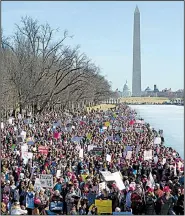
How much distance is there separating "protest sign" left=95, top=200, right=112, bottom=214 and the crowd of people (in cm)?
3

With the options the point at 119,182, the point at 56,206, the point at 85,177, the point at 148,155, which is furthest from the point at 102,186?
the point at 148,155

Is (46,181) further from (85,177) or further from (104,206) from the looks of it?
(104,206)

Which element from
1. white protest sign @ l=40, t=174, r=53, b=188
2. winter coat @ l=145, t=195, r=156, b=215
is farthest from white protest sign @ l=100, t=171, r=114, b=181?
winter coat @ l=145, t=195, r=156, b=215

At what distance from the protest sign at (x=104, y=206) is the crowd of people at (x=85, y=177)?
27 millimetres

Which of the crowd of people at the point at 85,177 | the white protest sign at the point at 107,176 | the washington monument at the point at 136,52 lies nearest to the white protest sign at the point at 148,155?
the crowd of people at the point at 85,177

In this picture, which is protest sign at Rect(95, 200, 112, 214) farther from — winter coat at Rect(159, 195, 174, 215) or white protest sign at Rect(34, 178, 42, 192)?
white protest sign at Rect(34, 178, 42, 192)

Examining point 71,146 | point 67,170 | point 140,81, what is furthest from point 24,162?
point 140,81

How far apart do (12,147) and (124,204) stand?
443 inches

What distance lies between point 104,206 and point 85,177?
12.9 feet

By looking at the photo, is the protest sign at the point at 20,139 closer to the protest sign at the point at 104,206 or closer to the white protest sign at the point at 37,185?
the white protest sign at the point at 37,185

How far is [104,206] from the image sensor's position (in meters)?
13.0

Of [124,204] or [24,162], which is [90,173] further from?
[124,204]

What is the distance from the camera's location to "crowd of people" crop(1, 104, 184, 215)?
524 inches

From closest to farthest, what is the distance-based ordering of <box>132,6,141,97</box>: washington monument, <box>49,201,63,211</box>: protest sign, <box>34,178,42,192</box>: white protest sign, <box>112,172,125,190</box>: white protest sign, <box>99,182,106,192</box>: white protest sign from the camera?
<box>49,201,63,211</box>: protest sign
<box>99,182,106,192</box>: white protest sign
<box>112,172,125,190</box>: white protest sign
<box>34,178,42,192</box>: white protest sign
<box>132,6,141,97</box>: washington monument
